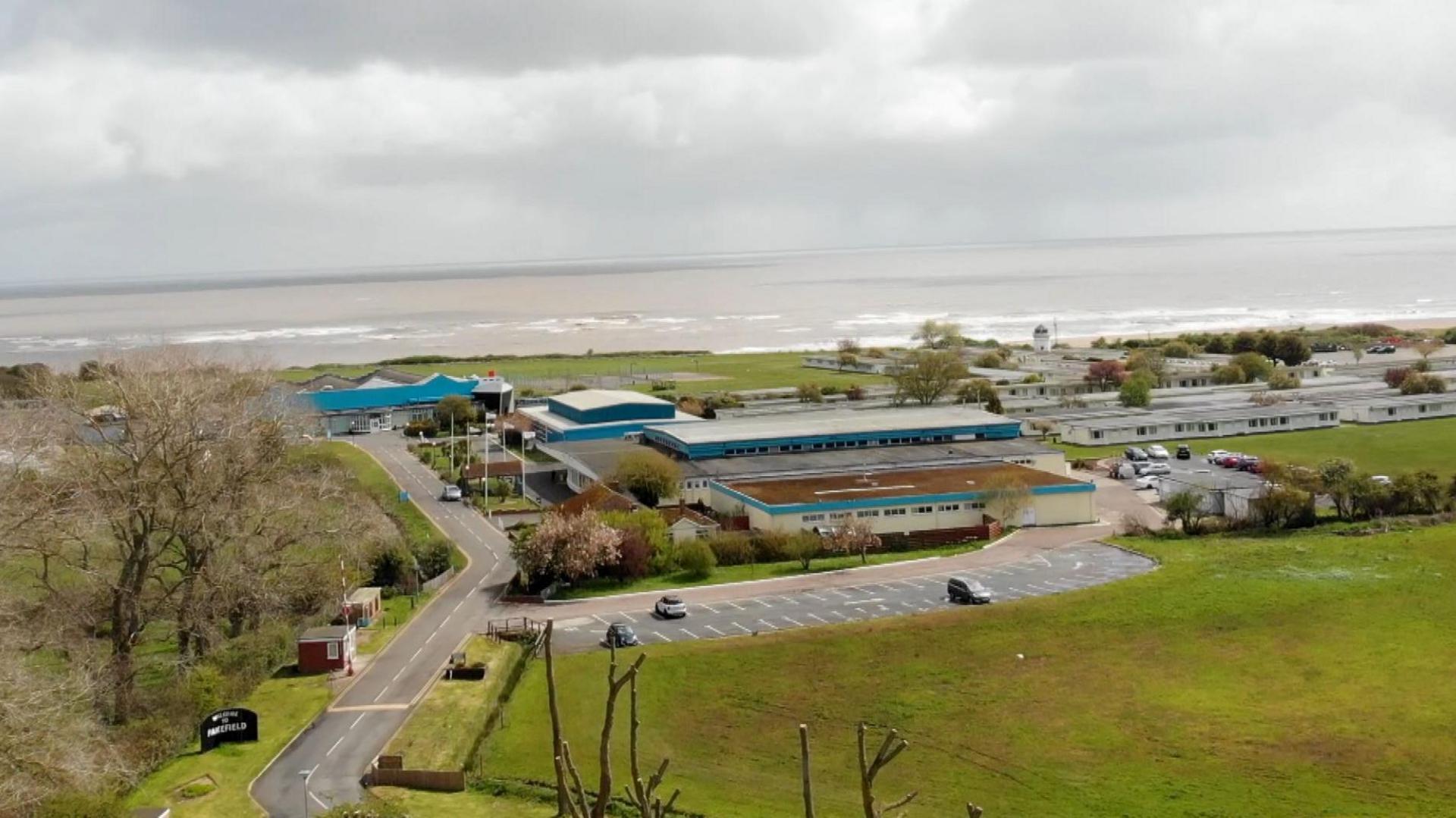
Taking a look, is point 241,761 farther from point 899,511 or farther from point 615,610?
point 899,511

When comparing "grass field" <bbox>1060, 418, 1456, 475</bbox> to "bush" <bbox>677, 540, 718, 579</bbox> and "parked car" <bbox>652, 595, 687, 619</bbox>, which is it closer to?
"bush" <bbox>677, 540, 718, 579</bbox>

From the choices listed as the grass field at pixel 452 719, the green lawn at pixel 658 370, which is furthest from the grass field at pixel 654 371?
the grass field at pixel 452 719

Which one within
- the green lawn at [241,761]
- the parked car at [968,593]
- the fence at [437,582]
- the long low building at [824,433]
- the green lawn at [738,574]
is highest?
→ the long low building at [824,433]

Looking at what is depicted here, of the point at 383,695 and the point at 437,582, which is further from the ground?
the point at 437,582

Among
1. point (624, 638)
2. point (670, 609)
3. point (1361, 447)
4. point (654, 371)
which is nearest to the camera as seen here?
point (624, 638)

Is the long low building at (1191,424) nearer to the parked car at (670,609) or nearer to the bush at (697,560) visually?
the bush at (697,560)

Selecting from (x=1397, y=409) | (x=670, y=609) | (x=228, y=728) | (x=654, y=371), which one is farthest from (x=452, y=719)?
(x=654, y=371)

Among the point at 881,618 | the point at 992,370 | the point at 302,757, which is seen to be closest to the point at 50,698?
the point at 302,757

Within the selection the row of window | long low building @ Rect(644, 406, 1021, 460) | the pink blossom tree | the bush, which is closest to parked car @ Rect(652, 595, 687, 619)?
the pink blossom tree
